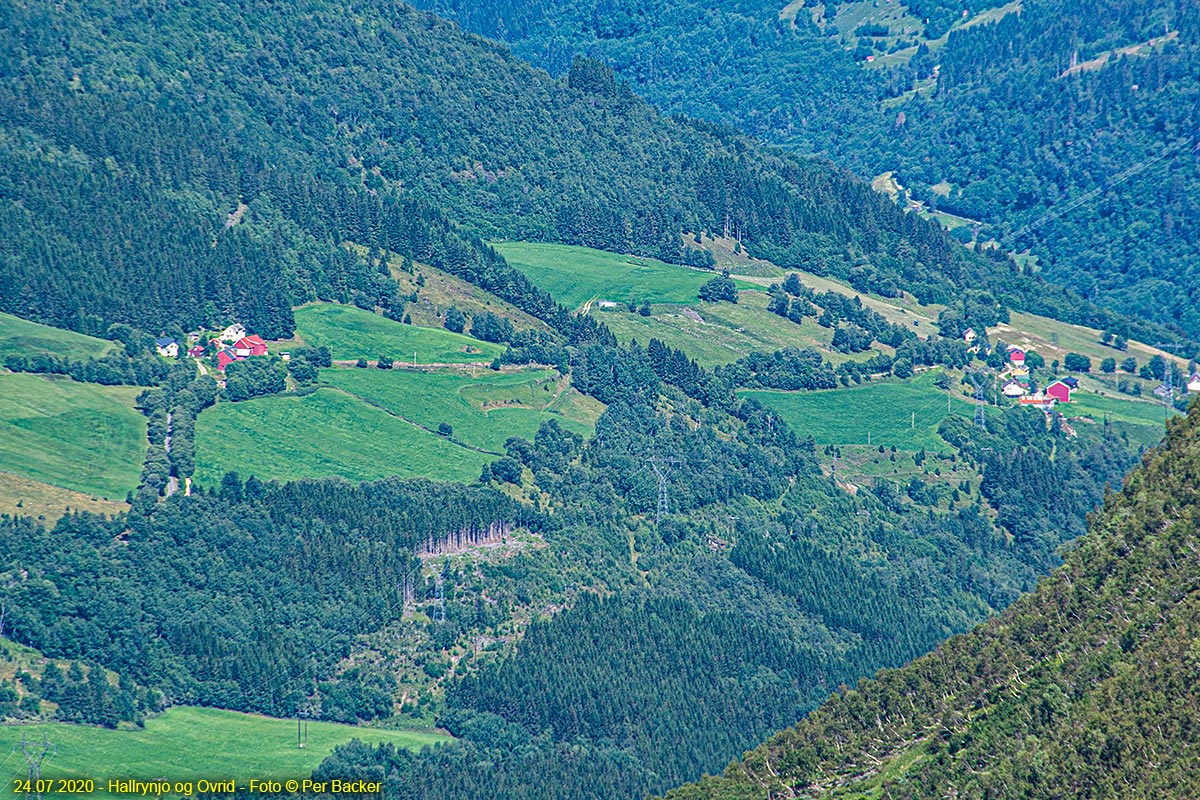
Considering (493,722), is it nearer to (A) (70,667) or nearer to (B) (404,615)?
(B) (404,615)

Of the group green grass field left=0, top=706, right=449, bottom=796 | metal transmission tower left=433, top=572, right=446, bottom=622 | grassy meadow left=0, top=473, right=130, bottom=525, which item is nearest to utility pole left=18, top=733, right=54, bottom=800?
green grass field left=0, top=706, right=449, bottom=796

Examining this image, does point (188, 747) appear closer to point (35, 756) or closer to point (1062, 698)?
point (35, 756)

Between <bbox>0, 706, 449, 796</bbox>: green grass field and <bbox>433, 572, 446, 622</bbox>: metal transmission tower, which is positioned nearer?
<bbox>0, 706, 449, 796</bbox>: green grass field

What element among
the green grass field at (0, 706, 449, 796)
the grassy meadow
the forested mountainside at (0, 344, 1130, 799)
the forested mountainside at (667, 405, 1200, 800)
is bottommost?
the green grass field at (0, 706, 449, 796)

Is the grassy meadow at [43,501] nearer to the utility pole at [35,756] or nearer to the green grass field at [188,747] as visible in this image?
the green grass field at [188,747]

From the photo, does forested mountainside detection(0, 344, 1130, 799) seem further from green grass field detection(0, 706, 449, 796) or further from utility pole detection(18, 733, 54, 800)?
utility pole detection(18, 733, 54, 800)

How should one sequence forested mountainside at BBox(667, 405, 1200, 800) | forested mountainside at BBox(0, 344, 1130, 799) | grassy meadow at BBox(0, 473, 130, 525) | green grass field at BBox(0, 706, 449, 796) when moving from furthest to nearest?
grassy meadow at BBox(0, 473, 130, 525)
forested mountainside at BBox(0, 344, 1130, 799)
green grass field at BBox(0, 706, 449, 796)
forested mountainside at BBox(667, 405, 1200, 800)
